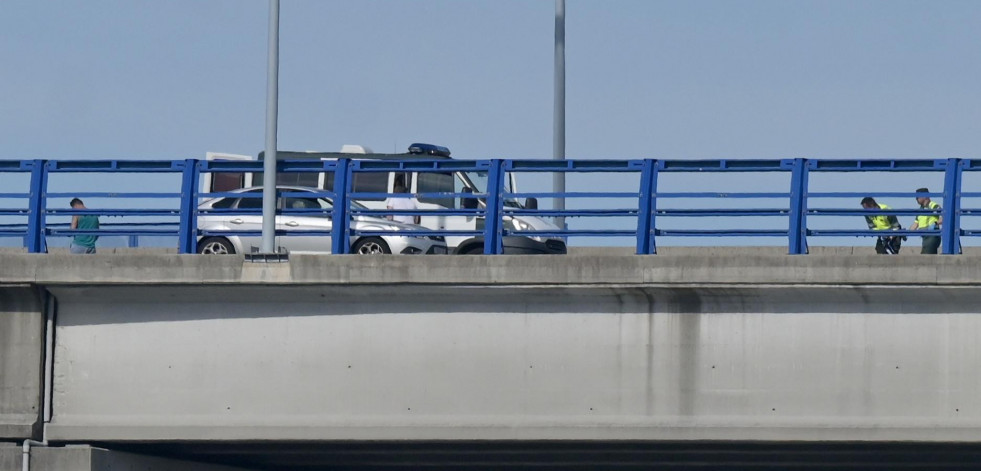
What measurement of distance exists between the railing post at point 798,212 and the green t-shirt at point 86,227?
26.0 feet

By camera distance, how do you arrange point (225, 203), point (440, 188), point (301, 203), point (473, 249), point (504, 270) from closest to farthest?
point (504, 270) → point (473, 249) → point (225, 203) → point (301, 203) → point (440, 188)

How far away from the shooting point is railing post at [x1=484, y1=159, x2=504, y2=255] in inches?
619

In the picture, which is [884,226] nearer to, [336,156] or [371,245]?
[371,245]

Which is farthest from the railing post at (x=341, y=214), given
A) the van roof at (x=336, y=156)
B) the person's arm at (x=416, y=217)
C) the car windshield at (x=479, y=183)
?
the van roof at (x=336, y=156)

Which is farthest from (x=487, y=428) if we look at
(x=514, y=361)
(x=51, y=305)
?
(x=51, y=305)

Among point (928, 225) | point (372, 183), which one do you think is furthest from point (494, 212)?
point (372, 183)

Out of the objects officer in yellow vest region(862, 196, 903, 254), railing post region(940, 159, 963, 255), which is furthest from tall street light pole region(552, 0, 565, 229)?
railing post region(940, 159, 963, 255)

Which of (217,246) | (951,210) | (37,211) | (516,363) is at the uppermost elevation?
(951,210)

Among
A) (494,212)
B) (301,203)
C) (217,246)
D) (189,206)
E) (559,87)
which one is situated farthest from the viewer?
(301,203)

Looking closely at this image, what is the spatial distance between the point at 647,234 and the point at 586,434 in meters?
2.26

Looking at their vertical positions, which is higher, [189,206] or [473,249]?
[189,206]

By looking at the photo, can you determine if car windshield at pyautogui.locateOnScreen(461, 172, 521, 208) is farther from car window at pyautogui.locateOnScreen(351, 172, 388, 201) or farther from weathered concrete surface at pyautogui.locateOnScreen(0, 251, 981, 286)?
weathered concrete surface at pyautogui.locateOnScreen(0, 251, 981, 286)

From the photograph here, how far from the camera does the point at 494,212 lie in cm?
1573

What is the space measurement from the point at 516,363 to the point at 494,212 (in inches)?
69.2
